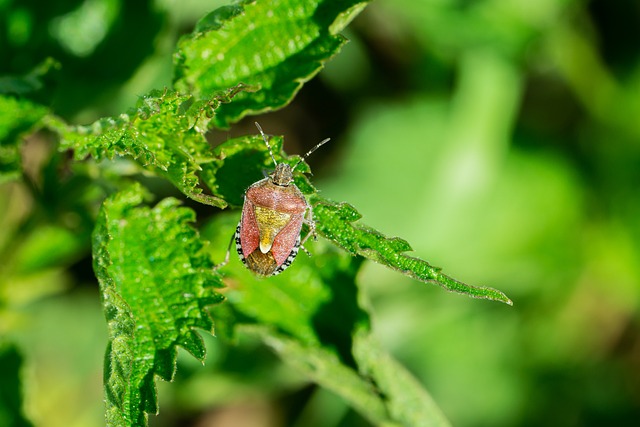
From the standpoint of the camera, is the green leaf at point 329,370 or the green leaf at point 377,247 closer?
the green leaf at point 377,247

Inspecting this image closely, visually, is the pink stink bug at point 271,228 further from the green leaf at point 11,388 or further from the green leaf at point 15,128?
the green leaf at point 11,388

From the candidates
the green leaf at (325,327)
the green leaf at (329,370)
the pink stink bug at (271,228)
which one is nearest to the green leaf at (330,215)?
the pink stink bug at (271,228)

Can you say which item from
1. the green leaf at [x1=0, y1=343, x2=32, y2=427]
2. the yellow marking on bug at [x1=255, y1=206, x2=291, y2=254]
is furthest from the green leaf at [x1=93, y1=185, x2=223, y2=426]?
the green leaf at [x1=0, y1=343, x2=32, y2=427]

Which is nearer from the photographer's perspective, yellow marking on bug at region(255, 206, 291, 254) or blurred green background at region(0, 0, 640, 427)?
yellow marking on bug at region(255, 206, 291, 254)

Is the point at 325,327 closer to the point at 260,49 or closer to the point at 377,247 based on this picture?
the point at 377,247

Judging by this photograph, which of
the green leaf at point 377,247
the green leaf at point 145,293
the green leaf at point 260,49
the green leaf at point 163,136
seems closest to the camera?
the green leaf at point 377,247

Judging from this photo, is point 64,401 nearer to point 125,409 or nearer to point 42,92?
point 42,92

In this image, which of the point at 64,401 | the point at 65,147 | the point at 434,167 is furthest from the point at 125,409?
the point at 434,167

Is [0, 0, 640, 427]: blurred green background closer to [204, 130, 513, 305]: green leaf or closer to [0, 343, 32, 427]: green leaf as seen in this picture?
[0, 343, 32, 427]: green leaf
